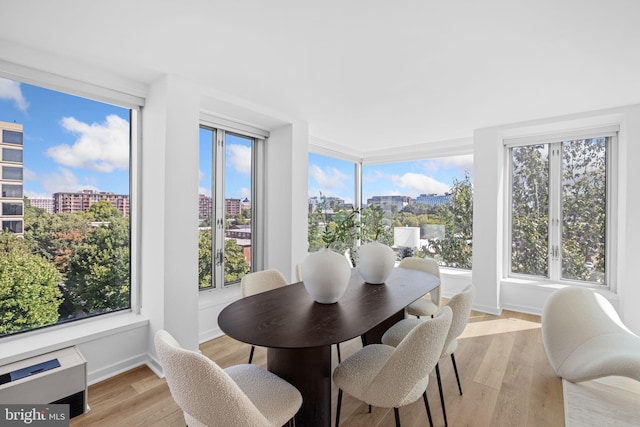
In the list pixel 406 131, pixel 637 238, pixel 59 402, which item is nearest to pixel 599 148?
pixel 637 238

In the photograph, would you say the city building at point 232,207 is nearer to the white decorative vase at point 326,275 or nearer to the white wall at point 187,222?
the white wall at point 187,222

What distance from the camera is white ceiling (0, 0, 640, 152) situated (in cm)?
173

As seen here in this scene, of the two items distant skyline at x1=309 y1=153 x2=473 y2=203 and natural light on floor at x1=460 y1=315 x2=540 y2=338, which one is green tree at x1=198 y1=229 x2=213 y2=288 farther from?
natural light on floor at x1=460 y1=315 x2=540 y2=338

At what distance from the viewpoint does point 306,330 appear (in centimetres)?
147

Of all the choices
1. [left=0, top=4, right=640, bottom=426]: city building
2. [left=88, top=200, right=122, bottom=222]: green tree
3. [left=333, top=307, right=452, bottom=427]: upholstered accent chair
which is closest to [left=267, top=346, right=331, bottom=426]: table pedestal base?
[left=333, top=307, right=452, bottom=427]: upholstered accent chair

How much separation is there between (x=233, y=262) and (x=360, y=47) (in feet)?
8.95

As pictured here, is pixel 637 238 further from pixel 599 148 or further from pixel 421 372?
pixel 421 372

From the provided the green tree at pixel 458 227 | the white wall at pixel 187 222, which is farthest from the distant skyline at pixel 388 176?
the white wall at pixel 187 222

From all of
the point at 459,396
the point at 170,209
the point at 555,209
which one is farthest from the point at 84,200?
the point at 555,209

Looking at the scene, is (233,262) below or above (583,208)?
below

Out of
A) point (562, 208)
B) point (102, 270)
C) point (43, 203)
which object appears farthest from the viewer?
point (562, 208)

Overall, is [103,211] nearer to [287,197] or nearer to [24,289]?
[24,289]

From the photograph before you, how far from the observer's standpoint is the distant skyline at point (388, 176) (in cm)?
509

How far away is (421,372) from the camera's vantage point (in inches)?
57.0
